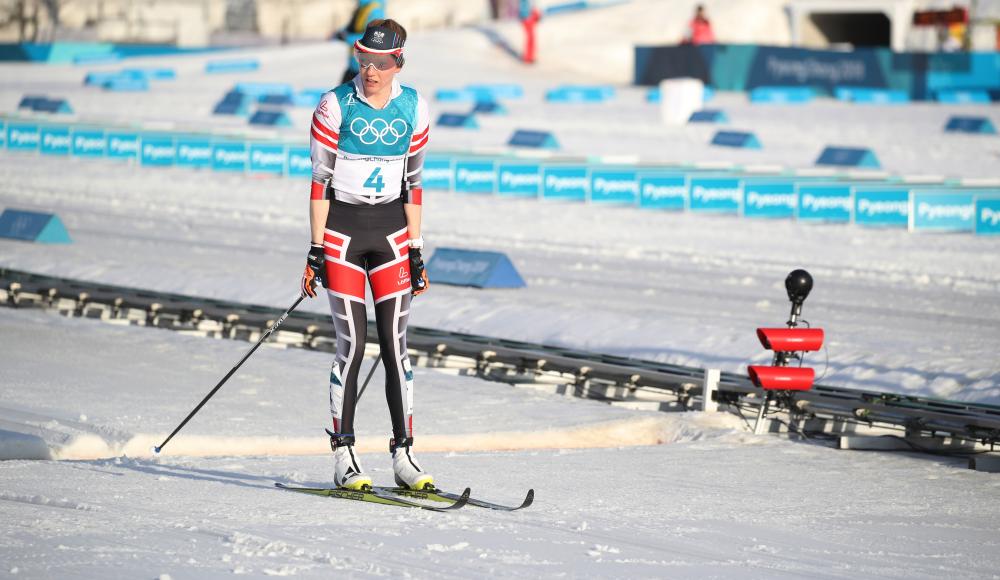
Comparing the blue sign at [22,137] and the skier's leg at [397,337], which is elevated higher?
the blue sign at [22,137]

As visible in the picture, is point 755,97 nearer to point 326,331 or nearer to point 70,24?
point 326,331

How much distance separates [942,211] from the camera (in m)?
21.0

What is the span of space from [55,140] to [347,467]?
25.8 m

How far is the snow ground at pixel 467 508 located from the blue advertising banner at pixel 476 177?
47.0ft

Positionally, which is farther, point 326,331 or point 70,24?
point 70,24

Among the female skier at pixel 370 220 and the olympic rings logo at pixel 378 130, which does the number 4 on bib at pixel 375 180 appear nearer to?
the female skier at pixel 370 220

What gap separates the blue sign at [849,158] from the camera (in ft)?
89.2

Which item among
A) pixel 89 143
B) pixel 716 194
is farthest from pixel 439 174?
pixel 89 143

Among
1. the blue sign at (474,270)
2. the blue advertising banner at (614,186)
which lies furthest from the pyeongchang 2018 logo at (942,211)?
the blue sign at (474,270)

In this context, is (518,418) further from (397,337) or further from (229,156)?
(229,156)

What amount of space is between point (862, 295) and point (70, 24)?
48326mm

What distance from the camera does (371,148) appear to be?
7012 mm

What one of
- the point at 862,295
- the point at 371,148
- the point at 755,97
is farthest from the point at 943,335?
the point at 755,97

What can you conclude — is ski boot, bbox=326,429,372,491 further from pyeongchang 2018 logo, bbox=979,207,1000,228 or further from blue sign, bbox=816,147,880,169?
blue sign, bbox=816,147,880,169
